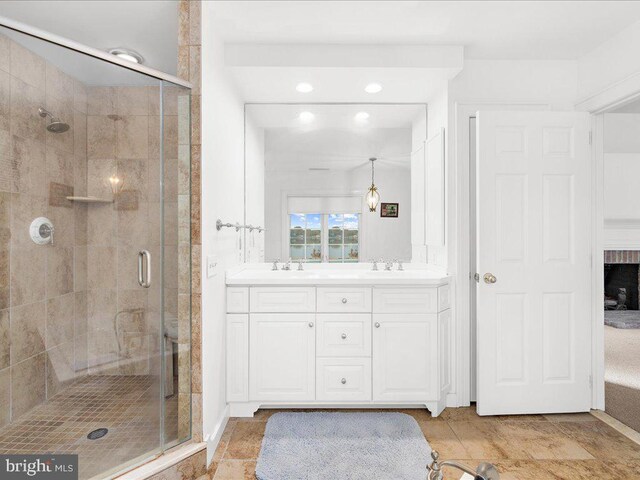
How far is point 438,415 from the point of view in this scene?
246 centimetres

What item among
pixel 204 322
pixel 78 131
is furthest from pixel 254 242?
pixel 78 131

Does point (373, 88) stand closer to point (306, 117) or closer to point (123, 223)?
point (306, 117)

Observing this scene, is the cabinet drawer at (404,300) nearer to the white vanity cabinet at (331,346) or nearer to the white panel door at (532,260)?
the white vanity cabinet at (331,346)

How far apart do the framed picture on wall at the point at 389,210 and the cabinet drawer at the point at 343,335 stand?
0.90 m

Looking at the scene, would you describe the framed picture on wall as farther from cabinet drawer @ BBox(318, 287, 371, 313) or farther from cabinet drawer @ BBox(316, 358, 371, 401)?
cabinet drawer @ BBox(316, 358, 371, 401)

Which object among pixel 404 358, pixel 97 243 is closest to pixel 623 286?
pixel 404 358

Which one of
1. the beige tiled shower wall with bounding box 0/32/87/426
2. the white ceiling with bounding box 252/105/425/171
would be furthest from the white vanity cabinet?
the white ceiling with bounding box 252/105/425/171

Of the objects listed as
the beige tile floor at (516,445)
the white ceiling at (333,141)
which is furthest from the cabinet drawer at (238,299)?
the white ceiling at (333,141)

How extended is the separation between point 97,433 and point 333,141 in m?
2.34

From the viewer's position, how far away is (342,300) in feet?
7.87

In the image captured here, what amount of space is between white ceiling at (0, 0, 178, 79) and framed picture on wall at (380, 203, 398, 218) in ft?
5.93

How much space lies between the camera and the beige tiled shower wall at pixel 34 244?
1829mm

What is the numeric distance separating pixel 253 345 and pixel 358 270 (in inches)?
39.0

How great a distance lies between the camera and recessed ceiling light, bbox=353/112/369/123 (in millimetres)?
2947
